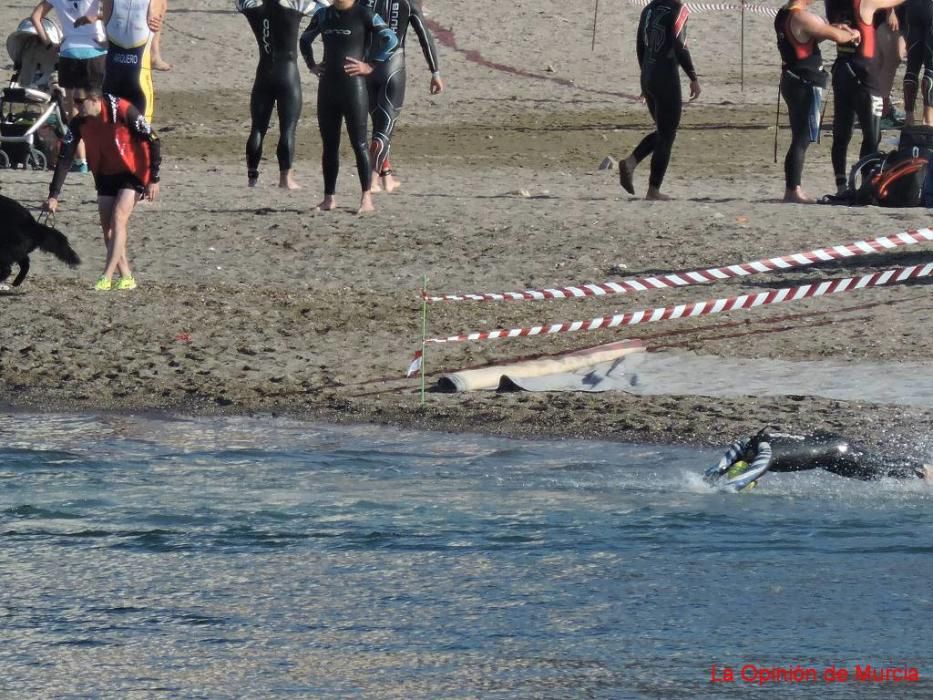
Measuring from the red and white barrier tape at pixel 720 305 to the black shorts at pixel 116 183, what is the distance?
2.27 m

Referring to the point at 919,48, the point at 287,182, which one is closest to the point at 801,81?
the point at 919,48

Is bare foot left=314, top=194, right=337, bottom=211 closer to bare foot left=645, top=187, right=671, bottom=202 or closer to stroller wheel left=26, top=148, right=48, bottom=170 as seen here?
bare foot left=645, top=187, right=671, bottom=202

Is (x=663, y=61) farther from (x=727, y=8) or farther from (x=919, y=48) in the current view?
(x=727, y=8)

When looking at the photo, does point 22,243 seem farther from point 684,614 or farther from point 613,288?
point 684,614

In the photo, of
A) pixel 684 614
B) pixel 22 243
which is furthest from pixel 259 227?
pixel 684 614

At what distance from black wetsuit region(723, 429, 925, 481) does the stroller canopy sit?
36.5 ft

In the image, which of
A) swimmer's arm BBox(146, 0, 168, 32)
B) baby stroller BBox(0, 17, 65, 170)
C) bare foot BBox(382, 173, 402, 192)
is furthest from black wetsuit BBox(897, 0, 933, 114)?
baby stroller BBox(0, 17, 65, 170)

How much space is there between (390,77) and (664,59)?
2.06 m

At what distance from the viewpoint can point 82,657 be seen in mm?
5316

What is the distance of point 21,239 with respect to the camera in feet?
36.0

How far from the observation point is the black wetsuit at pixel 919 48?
612 inches

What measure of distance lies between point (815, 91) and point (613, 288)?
3.79 m

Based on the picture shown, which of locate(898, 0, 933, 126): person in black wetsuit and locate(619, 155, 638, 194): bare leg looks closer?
locate(619, 155, 638, 194): bare leg

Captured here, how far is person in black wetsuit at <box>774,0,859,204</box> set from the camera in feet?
43.1
